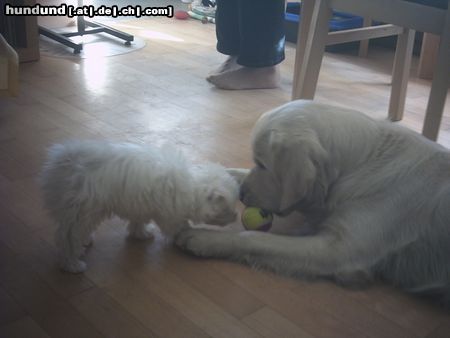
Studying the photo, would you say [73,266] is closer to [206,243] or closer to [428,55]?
[206,243]

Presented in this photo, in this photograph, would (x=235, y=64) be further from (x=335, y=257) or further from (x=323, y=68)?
(x=335, y=257)

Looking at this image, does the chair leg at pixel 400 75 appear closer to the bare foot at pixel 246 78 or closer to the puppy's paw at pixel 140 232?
the bare foot at pixel 246 78

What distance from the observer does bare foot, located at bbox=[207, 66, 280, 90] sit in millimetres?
3025

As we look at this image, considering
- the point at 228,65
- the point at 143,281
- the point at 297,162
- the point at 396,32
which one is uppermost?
the point at 396,32

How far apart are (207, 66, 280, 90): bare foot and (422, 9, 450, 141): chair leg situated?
1.12 metres

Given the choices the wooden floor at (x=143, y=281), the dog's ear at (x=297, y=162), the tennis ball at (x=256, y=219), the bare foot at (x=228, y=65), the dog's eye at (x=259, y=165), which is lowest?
the wooden floor at (x=143, y=281)

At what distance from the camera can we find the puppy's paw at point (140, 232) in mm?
1605

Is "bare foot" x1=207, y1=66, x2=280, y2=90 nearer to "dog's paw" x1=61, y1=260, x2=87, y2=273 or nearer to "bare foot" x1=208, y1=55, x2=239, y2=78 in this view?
"bare foot" x1=208, y1=55, x2=239, y2=78

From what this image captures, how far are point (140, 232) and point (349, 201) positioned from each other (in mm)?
560

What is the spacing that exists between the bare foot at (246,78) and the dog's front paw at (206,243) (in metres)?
1.58

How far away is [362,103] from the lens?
3.01 metres

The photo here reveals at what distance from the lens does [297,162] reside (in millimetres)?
1477

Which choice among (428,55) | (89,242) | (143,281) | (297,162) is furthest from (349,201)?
(428,55)

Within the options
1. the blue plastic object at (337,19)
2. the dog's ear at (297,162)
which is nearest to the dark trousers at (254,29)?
the blue plastic object at (337,19)
